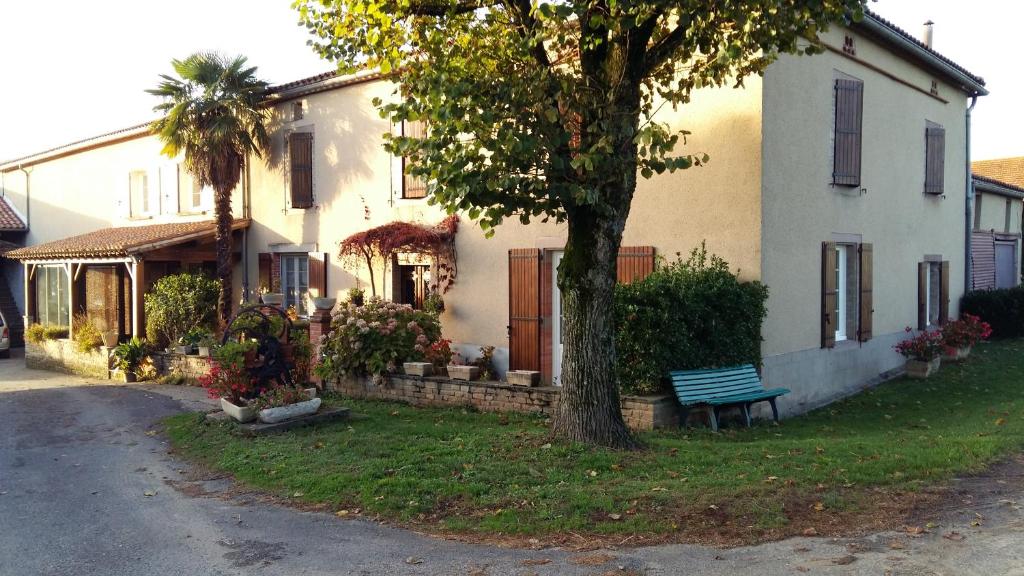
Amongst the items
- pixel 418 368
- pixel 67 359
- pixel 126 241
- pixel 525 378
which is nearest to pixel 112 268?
pixel 67 359

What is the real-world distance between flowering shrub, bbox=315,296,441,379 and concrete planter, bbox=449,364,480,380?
861 millimetres

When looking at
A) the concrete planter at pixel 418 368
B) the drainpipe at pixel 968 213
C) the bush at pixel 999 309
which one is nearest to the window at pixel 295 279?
the concrete planter at pixel 418 368

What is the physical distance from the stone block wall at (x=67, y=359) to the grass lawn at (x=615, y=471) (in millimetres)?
7455

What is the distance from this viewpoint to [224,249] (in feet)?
53.7

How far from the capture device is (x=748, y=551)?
5316 millimetres

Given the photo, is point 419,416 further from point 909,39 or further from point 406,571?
point 909,39

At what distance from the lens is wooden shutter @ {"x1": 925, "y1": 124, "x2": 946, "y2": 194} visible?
15000 mm

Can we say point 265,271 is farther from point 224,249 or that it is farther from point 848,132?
point 848,132

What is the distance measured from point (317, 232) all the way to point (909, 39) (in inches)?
431

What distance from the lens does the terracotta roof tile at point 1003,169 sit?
25.8m

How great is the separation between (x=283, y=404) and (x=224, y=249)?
7.57 meters

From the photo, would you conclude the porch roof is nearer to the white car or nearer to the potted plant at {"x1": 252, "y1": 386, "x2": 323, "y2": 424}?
the white car

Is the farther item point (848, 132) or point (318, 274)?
point (318, 274)

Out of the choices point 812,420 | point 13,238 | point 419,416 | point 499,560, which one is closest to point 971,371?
point 812,420
